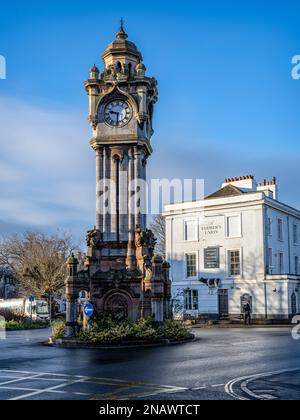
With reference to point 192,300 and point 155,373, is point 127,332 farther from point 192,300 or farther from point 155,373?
point 192,300

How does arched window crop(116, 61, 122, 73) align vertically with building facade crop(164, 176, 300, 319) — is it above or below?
above

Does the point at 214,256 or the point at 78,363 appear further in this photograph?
the point at 214,256

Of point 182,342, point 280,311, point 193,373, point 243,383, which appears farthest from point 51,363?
point 280,311

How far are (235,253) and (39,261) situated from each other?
22800mm

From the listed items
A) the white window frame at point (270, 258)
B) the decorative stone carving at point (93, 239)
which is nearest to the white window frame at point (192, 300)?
the white window frame at point (270, 258)

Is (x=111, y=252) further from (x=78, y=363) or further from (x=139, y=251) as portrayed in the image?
(x=78, y=363)

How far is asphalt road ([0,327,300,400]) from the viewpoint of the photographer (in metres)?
11.1

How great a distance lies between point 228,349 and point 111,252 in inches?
312

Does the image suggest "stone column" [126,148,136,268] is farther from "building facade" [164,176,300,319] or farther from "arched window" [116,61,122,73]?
"building facade" [164,176,300,319]

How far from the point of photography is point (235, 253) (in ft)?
156

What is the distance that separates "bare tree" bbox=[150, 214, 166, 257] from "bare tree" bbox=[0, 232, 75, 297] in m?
10.5

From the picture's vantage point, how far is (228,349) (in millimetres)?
20703

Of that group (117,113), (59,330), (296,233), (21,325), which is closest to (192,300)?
(296,233)

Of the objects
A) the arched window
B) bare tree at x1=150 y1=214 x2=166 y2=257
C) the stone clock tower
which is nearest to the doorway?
bare tree at x1=150 y1=214 x2=166 y2=257
